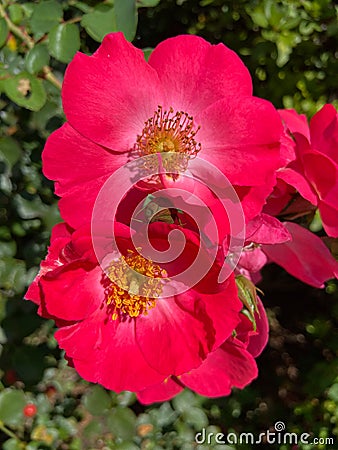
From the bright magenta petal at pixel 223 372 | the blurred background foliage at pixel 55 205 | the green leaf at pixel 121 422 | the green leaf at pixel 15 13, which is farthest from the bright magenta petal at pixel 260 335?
the green leaf at pixel 15 13

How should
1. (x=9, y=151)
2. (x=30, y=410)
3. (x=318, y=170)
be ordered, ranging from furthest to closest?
(x=30, y=410), (x=9, y=151), (x=318, y=170)

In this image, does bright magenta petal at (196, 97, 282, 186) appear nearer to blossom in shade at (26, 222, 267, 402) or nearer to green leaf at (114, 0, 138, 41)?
blossom in shade at (26, 222, 267, 402)

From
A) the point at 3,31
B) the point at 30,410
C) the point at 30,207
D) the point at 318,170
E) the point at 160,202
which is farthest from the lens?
the point at 30,410

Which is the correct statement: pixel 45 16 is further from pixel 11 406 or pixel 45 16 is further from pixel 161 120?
pixel 11 406

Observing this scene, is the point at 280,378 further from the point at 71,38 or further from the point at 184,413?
the point at 71,38

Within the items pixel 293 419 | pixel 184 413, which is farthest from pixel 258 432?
pixel 184 413

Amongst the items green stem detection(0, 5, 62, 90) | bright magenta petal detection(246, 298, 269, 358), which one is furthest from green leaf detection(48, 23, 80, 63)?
bright magenta petal detection(246, 298, 269, 358)

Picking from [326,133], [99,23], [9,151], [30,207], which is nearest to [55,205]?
[30,207]

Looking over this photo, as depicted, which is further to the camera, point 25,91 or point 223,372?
point 25,91
